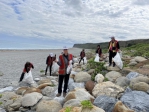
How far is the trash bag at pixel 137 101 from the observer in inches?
274

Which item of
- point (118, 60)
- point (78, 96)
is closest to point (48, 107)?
point (78, 96)

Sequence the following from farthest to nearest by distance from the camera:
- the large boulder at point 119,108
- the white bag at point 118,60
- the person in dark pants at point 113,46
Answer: the white bag at point 118,60, the person in dark pants at point 113,46, the large boulder at point 119,108

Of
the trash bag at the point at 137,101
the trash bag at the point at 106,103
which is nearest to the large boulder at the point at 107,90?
the trash bag at the point at 137,101

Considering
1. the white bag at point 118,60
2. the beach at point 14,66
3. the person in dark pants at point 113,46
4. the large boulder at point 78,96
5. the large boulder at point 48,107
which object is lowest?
the beach at point 14,66

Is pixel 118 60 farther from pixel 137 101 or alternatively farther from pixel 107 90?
pixel 137 101

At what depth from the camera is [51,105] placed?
24.0ft

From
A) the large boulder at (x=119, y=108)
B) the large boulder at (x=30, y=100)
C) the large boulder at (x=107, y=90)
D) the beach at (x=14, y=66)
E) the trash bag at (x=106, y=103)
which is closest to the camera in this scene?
the large boulder at (x=119, y=108)

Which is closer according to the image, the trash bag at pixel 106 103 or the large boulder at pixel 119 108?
the large boulder at pixel 119 108

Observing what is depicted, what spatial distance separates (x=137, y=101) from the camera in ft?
23.7

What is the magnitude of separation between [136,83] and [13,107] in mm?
5055

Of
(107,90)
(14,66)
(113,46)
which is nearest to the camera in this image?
(107,90)

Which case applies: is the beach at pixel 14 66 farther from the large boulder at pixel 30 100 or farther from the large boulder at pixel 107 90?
the large boulder at pixel 107 90

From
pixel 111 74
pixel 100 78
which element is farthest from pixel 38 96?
pixel 111 74

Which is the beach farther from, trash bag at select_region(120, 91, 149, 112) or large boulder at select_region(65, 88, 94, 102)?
trash bag at select_region(120, 91, 149, 112)
